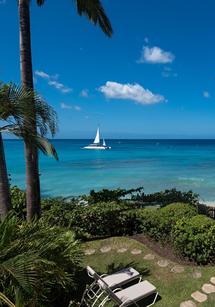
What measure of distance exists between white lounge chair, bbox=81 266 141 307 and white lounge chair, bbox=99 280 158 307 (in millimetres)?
Answer: 127

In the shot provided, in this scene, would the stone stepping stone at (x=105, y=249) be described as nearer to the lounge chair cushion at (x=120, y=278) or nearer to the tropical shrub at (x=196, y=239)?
the lounge chair cushion at (x=120, y=278)

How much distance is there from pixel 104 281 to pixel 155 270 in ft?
4.81

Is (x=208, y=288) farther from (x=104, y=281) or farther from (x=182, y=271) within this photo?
(x=104, y=281)

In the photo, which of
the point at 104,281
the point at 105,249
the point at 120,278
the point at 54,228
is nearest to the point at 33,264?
the point at 54,228

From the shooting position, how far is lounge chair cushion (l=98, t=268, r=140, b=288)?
519 cm

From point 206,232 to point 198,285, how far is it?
122 centimetres

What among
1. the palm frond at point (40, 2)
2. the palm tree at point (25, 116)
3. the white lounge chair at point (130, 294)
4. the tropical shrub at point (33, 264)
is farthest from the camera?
the palm frond at point (40, 2)

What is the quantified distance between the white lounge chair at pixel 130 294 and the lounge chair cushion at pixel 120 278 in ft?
0.46

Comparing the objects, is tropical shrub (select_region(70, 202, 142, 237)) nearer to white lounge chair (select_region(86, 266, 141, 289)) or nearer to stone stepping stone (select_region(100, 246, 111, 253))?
stone stepping stone (select_region(100, 246, 111, 253))

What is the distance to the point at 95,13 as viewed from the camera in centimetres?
786

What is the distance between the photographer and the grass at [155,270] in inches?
202

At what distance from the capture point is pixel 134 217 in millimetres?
8031

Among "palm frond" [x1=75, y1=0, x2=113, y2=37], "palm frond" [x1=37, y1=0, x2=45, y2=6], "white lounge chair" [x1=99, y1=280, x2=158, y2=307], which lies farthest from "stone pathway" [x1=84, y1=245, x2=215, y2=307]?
"palm frond" [x1=37, y1=0, x2=45, y2=6]

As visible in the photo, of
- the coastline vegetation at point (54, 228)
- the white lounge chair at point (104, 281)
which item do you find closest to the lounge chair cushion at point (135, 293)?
the white lounge chair at point (104, 281)
